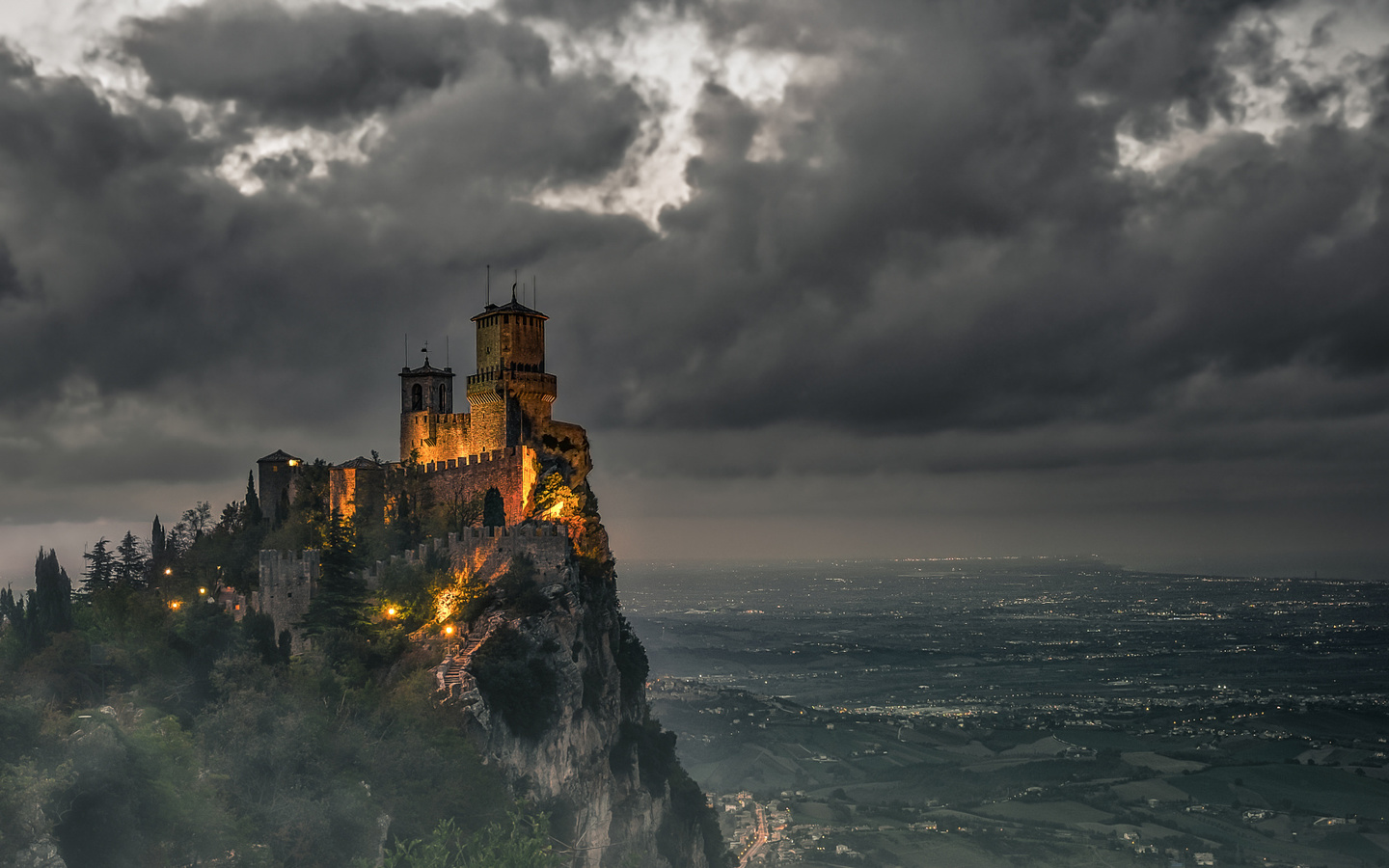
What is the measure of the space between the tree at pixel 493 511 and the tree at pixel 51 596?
2064 cm

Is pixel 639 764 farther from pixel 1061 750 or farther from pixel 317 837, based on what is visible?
pixel 1061 750

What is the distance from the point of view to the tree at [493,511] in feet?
184

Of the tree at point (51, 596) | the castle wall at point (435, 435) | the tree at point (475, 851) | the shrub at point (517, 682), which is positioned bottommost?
the tree at point (475, 851)

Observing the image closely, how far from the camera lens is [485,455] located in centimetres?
6025

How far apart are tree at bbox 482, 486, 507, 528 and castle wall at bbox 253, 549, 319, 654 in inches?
404

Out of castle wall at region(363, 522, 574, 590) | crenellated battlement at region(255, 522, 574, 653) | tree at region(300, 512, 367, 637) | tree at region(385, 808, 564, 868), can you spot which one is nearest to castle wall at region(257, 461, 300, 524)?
crenellated battlement at region(255, 522, 574, 653)

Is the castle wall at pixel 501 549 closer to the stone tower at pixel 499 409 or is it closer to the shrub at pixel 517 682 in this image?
the shrub at pixel 517 682

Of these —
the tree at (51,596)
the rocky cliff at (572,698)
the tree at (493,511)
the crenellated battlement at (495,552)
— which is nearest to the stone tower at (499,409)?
the rocky cliff at (572,698)

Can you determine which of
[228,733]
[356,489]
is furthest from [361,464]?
[228,733]

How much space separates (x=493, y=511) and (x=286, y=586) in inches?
481

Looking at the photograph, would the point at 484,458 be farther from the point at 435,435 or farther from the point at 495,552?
the point at 495,552

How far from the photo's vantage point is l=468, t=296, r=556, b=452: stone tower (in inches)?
2494

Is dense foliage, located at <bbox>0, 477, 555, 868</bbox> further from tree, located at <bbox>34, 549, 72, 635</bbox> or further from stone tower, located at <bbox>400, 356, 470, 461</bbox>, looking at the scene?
stone tower, located at <bbox>400, 356, 470, 461</bbox>

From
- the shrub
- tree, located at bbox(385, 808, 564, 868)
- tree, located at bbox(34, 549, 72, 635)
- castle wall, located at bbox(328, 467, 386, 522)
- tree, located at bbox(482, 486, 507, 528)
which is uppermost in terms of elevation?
castle wall, located at bbox(328, 467, 386, 522)
